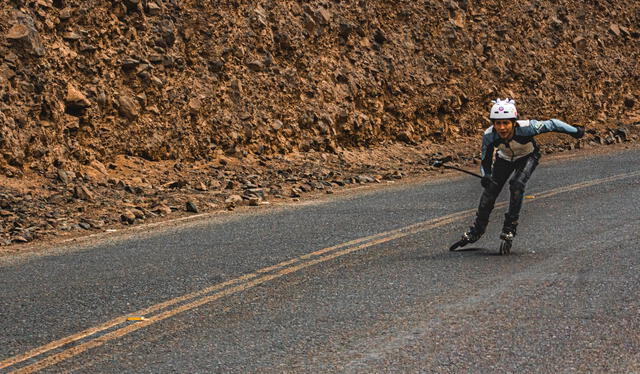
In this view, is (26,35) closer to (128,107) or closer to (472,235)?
(128,107)

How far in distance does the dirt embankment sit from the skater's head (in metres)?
5.67

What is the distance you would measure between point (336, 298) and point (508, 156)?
9.80 feet

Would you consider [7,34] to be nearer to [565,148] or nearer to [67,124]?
[67,124]

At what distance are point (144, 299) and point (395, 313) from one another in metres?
2.13

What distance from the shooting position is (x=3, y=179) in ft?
44.5

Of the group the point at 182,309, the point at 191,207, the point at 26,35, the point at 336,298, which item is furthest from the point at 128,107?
the point at 336,298

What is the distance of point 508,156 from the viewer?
9.10 metres

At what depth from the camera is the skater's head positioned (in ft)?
28.1

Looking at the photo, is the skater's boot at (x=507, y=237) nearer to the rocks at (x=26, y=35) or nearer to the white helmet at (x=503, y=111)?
the white helmet at (x=503, y=111)

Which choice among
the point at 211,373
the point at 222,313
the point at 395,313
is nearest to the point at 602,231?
the point at 395,313

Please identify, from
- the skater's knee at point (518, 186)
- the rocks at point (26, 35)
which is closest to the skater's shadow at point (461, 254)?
the skater's knee at point (518, 186)

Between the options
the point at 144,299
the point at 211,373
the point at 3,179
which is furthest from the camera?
the point at 3,179

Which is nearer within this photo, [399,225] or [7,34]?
[399,225]

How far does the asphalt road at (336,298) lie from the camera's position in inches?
217
